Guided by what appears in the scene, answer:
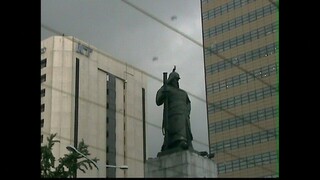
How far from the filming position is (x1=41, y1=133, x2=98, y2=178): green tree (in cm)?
862

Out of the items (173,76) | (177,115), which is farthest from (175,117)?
(173,76)

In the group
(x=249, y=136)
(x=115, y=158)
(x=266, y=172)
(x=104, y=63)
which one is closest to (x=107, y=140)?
(x=115, y=158)

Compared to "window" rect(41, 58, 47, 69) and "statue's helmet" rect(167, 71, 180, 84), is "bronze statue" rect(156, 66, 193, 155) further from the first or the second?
"window" rect(41, 58, 47, 69)

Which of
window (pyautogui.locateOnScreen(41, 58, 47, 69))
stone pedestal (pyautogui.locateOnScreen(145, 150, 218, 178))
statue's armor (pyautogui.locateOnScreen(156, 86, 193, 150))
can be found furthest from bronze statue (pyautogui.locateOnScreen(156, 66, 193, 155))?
window (pyautogui.locateOnScreen(41, 58, 47, 69))

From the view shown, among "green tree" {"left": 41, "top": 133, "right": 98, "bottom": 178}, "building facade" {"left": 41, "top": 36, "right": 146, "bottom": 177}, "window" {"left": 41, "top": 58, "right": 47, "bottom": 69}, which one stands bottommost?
"green tree" {"left": 41, "top": 133, "right": 98, "bottom": 178}

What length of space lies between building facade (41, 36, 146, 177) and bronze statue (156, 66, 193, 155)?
1.55 feet

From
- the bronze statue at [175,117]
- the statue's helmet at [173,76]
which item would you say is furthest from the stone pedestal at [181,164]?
the statue's helmet at [173,76]

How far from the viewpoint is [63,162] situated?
9117 millimetres

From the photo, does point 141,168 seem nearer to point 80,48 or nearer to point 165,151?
point 165,151

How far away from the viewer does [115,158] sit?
931 centimetres

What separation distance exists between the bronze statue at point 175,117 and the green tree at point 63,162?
134cm

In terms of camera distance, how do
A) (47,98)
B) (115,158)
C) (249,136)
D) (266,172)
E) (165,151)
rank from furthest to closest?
(249,136) → (266,172) → (165,151) → (115,158) → (47,98)

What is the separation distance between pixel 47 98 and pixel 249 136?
580cm

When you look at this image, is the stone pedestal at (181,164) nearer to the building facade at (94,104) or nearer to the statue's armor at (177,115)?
the statue's armor at (177,115)
